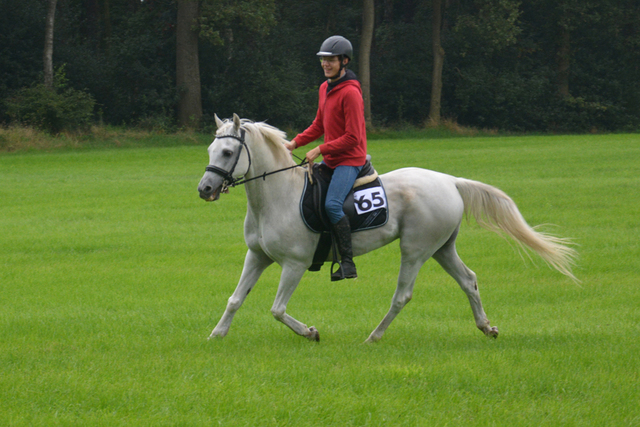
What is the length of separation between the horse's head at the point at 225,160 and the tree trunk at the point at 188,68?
33034 mm

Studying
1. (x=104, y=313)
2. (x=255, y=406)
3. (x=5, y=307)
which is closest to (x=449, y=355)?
(x=255, y=406)

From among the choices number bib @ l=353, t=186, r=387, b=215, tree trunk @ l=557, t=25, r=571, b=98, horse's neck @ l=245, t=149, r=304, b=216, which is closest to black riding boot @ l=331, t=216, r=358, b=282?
number bib @ l=353, t=186, r=387, b=215

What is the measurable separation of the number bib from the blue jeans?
14 cm

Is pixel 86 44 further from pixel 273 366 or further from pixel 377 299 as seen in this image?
pixel 273 366

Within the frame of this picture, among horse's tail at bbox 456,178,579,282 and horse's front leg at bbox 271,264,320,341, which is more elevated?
horse's tail at bbox 456,178,579,282

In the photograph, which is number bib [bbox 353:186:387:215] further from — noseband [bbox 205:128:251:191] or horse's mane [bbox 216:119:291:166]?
noseband [bbox 205:128:251:191]

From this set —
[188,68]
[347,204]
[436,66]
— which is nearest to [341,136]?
[347,204]

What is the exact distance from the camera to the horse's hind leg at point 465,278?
7.63m

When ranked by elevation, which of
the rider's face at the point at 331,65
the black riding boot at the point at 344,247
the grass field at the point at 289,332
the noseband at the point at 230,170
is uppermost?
the rider's face at the point at 331,65

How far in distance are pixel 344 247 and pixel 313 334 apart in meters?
0.91

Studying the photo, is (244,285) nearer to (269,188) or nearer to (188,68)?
(269,188)

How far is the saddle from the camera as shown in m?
7.09

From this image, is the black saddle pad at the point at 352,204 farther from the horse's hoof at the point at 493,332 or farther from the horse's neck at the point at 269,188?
the horse's hoof at the point at 493,332

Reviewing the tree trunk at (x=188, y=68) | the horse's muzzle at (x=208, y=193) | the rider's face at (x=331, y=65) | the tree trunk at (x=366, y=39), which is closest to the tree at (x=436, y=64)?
the tree trunk at (x=366, y=39)
